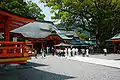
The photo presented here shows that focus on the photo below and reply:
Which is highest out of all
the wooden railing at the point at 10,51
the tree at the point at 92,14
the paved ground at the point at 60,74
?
the tree at the point at 92,14

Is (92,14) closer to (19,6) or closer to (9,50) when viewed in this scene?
(19,6)

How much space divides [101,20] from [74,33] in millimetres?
22179

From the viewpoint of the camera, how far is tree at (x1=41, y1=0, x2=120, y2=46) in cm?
4825

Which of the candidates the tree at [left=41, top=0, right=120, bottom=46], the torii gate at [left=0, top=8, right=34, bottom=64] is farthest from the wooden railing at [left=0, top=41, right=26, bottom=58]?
the tree at [left=41, top=0, right=120, bottom=46]

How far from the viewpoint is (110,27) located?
5138 cm

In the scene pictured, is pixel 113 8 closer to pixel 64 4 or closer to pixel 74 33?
pixel 64 4

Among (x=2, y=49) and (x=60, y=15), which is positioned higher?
(x=60, y=15)

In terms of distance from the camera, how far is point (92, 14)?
5031 centimetres

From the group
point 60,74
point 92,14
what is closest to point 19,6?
point 92,14

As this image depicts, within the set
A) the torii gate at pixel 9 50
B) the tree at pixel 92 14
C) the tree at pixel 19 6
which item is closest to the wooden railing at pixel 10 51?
the torii gate at pixel 9 50

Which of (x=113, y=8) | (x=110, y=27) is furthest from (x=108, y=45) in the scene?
(x=113, y=8)

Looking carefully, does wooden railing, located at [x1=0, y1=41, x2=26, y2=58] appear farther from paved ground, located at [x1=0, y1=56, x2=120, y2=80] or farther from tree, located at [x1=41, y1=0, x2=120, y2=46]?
tree, located at [x1=41, y1=0, x2=120, y2=46]

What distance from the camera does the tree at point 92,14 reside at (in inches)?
1900

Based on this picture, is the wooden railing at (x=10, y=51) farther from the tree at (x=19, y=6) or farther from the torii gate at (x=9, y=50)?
the tree at (x=19, y=6)
